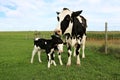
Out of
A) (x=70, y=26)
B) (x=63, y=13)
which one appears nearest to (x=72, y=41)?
(x=70, y=26)

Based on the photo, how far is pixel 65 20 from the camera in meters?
11.7

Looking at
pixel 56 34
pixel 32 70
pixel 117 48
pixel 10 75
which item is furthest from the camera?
pixel 117 48

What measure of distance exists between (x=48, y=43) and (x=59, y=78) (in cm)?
302

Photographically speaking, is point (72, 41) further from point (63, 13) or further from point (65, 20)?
point (63, 13)

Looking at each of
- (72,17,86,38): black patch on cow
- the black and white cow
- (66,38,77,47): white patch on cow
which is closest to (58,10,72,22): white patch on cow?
the black and white cow

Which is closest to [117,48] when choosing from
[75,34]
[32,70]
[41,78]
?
[75,34]

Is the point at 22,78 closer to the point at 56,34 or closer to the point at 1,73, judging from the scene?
the point at 1,73

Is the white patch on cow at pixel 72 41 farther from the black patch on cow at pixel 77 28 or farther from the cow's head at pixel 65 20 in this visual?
the cow's head at pixel 65 20

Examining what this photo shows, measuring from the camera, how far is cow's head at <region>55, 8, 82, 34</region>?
1153 cm

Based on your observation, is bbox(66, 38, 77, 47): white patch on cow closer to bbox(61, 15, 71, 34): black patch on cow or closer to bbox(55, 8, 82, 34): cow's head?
bbox(55, 8, 82, 34): cow's head

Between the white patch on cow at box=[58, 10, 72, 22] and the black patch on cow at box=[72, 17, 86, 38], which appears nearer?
the white patch on cow at box=[58, 10, 72, 22]

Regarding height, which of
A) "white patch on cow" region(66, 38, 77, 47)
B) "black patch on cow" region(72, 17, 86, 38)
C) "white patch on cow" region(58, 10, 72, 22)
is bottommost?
"white patch on cow" region(66, 38, 77, 47)

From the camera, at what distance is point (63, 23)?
11594 millimetres

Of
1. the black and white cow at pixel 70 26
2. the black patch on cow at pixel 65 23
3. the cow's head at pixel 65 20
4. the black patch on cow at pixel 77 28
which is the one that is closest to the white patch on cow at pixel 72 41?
the black and white cow at pixel 70 26
